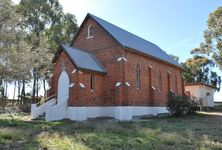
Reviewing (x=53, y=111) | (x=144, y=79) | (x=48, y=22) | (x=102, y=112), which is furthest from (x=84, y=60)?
(x=48, y=22)

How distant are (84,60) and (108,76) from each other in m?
2.83

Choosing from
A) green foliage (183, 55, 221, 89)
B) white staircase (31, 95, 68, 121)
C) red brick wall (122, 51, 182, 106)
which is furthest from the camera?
green foliage (183, 55, 221, 89)

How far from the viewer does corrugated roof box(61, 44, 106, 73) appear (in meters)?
22.1

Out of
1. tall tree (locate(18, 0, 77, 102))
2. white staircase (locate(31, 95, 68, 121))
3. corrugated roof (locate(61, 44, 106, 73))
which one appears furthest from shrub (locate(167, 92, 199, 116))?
tall tree (locate(18, 0, 77, 102))

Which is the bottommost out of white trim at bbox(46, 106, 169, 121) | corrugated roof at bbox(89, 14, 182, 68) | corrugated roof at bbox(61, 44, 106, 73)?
white trim at bbox(46, 106, 169, 121)

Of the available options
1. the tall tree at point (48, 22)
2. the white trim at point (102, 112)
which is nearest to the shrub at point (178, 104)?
the white trim at point (102, 112)

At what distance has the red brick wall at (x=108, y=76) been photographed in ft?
71.7

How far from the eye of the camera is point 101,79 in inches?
950

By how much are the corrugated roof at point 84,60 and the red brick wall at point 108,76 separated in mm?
502

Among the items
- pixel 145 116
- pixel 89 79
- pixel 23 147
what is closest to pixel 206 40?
pixel 145 116

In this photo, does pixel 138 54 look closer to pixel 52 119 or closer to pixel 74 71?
pixel 74 71

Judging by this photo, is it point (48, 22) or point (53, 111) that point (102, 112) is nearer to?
point (53, 111)

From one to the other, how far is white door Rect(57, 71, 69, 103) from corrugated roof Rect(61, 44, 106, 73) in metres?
1.78

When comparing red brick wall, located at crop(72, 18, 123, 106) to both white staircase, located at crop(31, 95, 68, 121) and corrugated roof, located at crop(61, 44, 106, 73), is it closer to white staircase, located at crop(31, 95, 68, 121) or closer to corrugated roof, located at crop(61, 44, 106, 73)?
corrugated roof, located at crop(61, 44, 106, 73)
